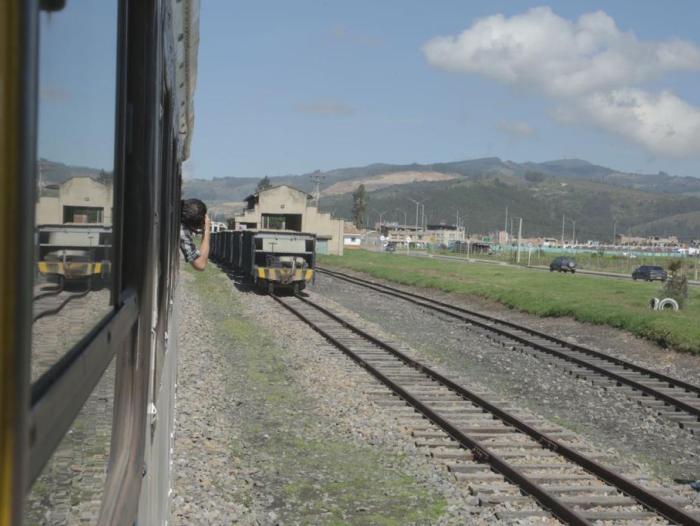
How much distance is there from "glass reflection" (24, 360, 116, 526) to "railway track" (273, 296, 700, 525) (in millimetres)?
5469

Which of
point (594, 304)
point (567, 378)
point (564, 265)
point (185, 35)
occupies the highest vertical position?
point (185, 35)

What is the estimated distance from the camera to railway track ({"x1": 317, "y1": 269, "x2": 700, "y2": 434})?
11.4 metres

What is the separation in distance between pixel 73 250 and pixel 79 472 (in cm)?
34

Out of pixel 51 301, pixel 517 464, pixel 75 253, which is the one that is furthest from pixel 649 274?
pixel 51 301

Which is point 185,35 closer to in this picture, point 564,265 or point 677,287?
point 677,287

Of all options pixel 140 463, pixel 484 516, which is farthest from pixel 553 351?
pixel 140 463

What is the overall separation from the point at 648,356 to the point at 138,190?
17.3m

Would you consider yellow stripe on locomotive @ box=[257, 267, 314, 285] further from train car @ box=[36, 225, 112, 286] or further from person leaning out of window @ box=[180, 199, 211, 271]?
train car @ box=[36, 225, 112, 286]

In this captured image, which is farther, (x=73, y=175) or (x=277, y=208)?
(x=277, y=208)

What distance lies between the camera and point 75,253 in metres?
1.27

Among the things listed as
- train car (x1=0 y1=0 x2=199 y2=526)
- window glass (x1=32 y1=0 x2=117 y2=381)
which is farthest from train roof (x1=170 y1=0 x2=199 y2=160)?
window glass (x1=32 y1=0 x2=117 y2=381)

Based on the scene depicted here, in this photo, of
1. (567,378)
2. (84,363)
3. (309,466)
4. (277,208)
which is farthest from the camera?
(277,208)

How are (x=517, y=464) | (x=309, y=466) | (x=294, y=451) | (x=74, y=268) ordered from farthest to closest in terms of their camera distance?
(x=294, y=451), (x=517, y=464), (x=309, y=466), (x=74, y=268)

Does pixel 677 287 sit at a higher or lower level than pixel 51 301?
lower
